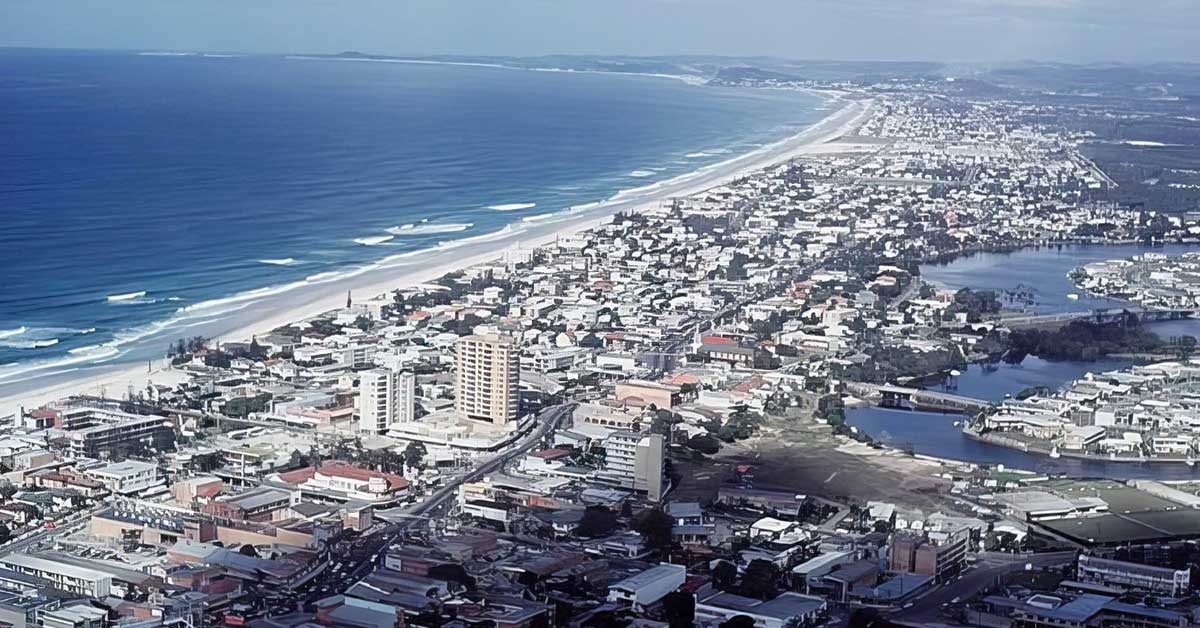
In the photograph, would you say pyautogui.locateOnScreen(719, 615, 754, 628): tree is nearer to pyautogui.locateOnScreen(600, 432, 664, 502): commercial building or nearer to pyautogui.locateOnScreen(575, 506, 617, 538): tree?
pyautogui.locateOnScreen(575, 506, 617, 538): tree

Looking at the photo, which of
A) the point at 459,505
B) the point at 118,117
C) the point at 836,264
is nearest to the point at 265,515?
the point at 459,505

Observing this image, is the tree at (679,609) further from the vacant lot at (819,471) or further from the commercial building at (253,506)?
the commercial building at (253,506)

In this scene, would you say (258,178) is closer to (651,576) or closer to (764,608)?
(651,576)

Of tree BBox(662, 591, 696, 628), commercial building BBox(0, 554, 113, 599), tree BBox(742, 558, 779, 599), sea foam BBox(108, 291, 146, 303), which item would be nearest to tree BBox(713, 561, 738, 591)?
tree BBox(742, 558, 779, 599)

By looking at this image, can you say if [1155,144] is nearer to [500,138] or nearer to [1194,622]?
[500,138]

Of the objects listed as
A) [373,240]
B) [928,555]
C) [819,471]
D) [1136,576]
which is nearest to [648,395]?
[819,471]

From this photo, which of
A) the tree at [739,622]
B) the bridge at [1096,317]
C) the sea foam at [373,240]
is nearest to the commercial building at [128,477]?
the tree at [739,622]

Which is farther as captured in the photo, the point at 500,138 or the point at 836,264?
the point at 500,138
